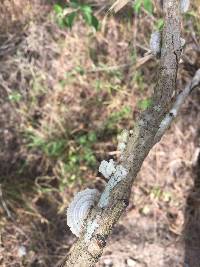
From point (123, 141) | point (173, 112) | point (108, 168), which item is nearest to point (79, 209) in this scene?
point (108, 168)

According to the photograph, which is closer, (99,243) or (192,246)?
(99,243)

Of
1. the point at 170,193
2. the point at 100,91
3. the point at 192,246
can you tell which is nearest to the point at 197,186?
the point at 170,193

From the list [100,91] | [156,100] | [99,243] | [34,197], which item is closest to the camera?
[99,243]

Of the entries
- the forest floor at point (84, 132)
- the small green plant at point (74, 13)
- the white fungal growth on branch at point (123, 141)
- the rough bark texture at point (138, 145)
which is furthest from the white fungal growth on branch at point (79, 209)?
→ the small green plant at point (74, 13)

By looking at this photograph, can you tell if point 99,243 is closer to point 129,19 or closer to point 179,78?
point 179,78

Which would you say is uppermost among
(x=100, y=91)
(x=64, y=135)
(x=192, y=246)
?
(x=100, y=91)

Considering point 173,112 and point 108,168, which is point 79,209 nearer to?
point 108,168

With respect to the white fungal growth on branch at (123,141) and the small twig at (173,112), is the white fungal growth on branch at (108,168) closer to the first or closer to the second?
the white fungal growth on branch at (123,141)
